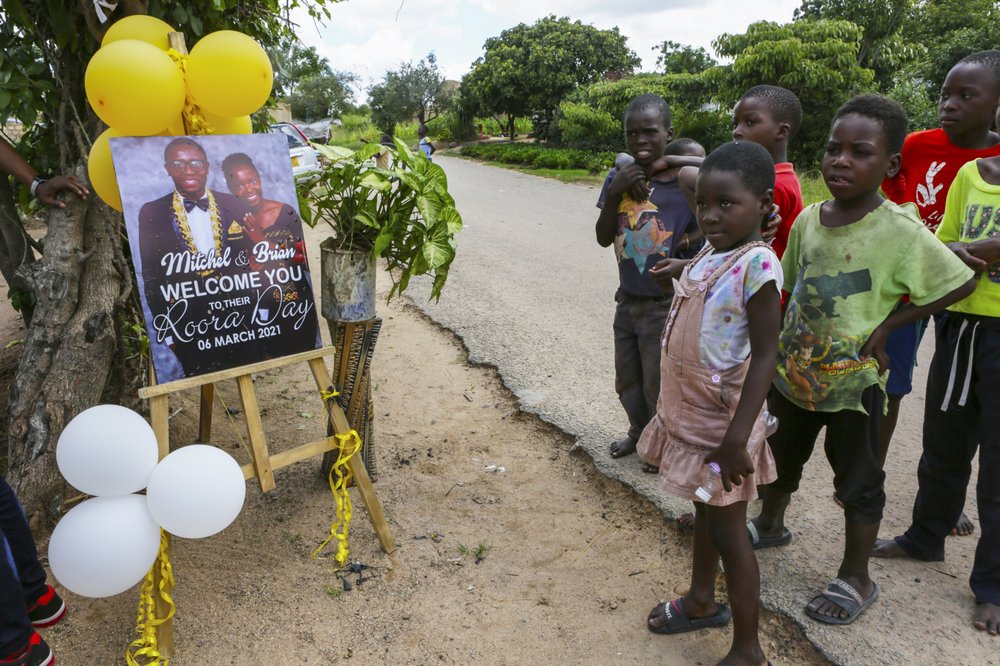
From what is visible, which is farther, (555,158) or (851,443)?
(555,158)

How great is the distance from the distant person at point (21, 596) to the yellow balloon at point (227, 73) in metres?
1.47

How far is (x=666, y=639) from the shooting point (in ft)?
7.77

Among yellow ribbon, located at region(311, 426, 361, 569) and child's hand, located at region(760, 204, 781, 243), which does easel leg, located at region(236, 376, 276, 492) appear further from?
child's hand, located at region(760, 204, 781, 243)

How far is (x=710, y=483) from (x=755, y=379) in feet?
1.16

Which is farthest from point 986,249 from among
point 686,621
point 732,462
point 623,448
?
point 623,448

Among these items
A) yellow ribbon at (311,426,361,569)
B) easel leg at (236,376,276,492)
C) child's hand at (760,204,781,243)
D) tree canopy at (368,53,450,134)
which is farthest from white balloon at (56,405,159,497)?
tree canopy at (368,53,450,134)

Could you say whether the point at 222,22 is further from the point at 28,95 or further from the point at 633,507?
the point at 633,507

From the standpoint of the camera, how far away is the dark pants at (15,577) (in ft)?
6.56

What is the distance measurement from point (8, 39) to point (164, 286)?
5.96 ft

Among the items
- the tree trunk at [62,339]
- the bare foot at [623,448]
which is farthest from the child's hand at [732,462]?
the tree trunk at [62,339]

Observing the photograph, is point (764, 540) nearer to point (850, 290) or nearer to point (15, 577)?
point (850, 290)

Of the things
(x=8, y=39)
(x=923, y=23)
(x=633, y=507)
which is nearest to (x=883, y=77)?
(x=923, y=23)

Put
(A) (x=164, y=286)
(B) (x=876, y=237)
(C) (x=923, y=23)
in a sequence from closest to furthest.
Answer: (B) (x=876, y=237) < (A) (x=164, y=286) < (C) (x=923, y=23)

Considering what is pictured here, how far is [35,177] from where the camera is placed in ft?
9.04
